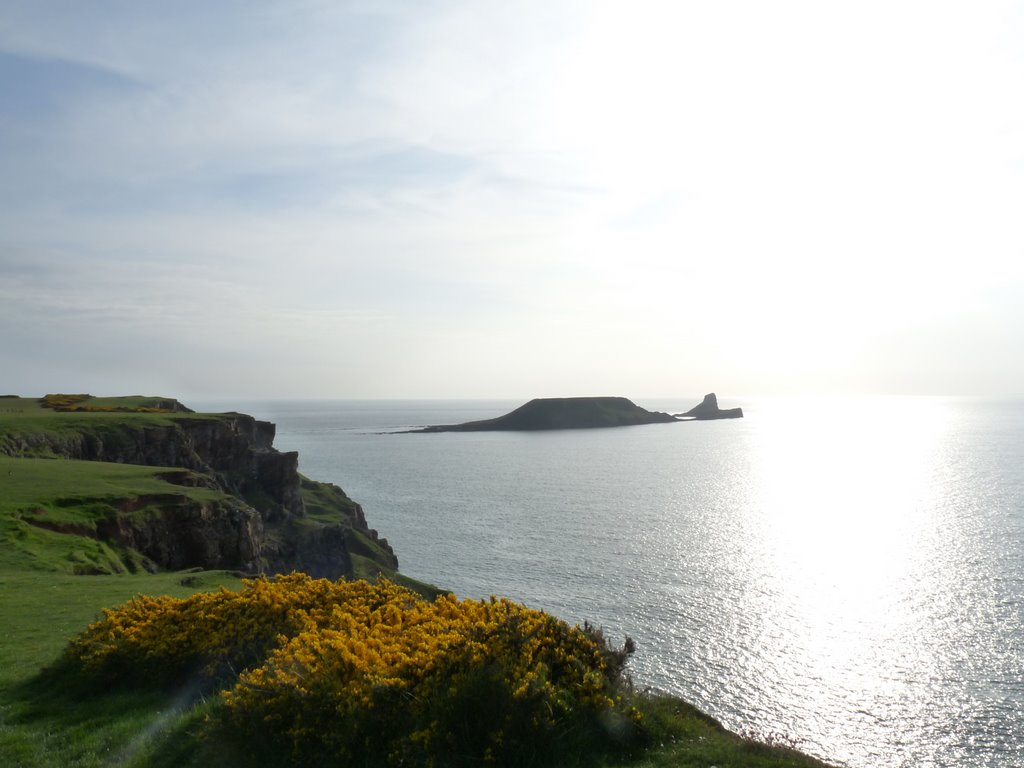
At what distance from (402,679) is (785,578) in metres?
53.8

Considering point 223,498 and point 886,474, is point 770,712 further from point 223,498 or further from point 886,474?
point 886,474

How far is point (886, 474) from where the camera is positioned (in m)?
129

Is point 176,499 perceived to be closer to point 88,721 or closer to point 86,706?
point 86,706

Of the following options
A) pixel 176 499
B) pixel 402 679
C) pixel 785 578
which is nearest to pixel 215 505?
pixel 176 499

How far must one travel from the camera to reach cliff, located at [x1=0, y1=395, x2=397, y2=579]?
31.4 meters

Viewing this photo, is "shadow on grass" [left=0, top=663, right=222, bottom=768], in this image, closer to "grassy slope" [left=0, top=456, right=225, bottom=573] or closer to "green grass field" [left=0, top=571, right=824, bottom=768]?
"green grass field" [left=0, top=571, right=824, bottom=768]

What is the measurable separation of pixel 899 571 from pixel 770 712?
1231 inches

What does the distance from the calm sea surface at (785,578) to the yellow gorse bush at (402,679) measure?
76.1ft

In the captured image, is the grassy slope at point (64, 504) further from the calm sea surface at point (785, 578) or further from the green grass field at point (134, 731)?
the calm sea surface at point (785, 578)

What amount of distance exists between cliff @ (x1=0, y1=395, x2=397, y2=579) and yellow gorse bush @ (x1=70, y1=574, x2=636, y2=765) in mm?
16751

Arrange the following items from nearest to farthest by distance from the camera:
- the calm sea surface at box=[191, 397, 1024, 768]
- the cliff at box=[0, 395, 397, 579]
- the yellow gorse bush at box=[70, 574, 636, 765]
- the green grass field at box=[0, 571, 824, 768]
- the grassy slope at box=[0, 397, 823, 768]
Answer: the yellow gorse bush at box=[70, 574, 636, 765]
the green grass field at box=[0, 571, 824, 768]
the grassy slope at box=[0, 397, 823, 768]
the cliff at box=[0, 395, 397, 579]
the calm sea surface at box=[191, 397, 1024, 768]

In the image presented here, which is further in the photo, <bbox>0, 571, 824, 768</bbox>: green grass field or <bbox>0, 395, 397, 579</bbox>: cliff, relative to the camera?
<bbox>0, 395, 397, 579</bbox>: cliff

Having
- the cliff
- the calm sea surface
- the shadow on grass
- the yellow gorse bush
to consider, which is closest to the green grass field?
the shadow on grass

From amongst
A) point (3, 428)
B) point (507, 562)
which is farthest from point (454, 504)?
Answer: point (3, 428)
